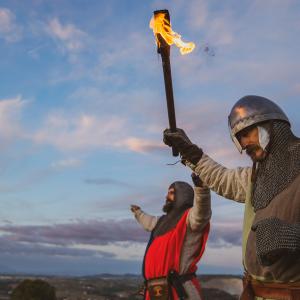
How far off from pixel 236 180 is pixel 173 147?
0.61 m

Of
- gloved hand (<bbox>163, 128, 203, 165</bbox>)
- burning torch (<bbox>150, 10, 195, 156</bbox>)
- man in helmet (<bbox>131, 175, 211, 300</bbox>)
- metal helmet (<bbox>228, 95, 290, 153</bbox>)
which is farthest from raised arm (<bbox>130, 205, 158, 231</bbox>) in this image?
metal helmet (<bbox>228, 95, 290, 153</bbox>)

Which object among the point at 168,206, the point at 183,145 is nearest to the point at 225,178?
the point at 183,145

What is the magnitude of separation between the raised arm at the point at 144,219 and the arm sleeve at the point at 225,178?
522 cm

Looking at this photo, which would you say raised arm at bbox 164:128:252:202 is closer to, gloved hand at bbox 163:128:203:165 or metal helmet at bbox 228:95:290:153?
gloved hand at bbox 163:128:203:165

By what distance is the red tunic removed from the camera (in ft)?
24.7

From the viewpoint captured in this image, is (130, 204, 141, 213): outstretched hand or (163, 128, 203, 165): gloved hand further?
(130, 204, 141, 213): outstretched hand

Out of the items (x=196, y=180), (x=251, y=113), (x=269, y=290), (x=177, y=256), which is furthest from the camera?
(x=177, y=256)

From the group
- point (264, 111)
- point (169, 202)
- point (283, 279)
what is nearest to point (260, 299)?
point (283, 279)

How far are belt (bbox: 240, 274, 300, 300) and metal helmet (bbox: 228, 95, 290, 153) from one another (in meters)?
1.00

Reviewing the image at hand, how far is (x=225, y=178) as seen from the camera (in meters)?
4.27

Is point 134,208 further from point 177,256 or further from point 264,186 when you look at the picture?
point 264,186

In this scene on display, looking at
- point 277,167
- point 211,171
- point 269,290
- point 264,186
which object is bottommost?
point 269,290

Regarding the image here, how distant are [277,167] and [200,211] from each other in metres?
3.35

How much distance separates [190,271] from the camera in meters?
7.55
